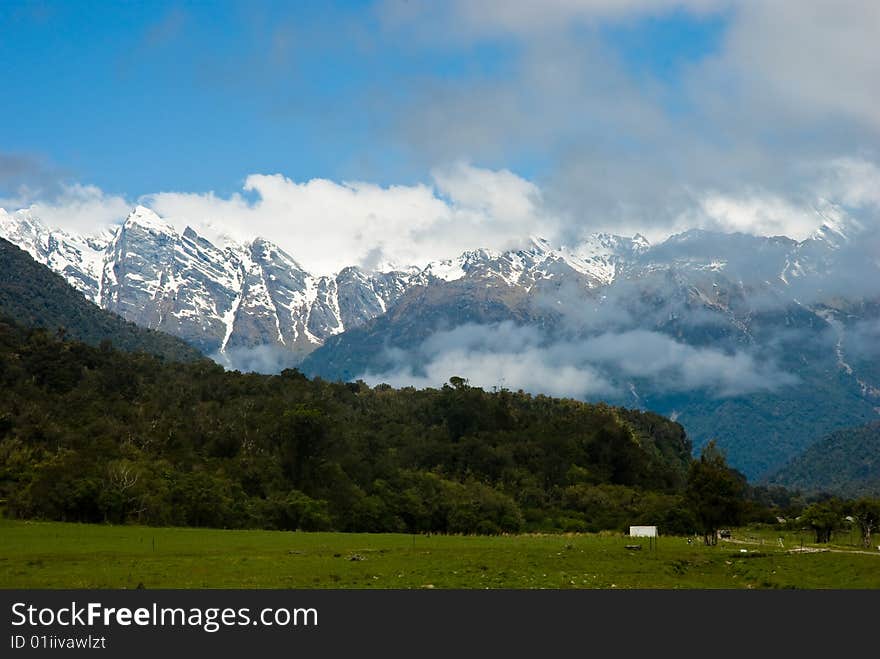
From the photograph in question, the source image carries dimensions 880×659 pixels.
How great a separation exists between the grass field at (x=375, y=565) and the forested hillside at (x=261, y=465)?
26.9 meters

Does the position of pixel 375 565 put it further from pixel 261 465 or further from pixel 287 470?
pixel 287 470

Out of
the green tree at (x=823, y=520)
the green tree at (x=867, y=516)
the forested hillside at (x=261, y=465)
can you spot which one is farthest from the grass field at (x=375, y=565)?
the green tree at (x=823, y=520)

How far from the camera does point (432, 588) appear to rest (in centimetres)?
4378

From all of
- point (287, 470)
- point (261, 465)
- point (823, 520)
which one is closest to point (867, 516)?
point (823, 520)

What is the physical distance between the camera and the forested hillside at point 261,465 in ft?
369

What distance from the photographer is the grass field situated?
47719 mm

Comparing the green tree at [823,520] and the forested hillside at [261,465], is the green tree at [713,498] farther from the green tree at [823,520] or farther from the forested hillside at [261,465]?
the forested hillside at [261,465]

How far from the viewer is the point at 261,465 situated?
142 m

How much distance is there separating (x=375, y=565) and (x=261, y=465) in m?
87.3

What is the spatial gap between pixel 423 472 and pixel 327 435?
21.6m

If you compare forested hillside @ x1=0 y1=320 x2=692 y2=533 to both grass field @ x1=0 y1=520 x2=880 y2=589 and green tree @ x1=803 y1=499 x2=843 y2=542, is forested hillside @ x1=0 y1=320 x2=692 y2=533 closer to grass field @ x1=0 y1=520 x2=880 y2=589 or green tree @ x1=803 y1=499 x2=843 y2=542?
green tree @ x1=803 y1=499 x2=843 y2=542
